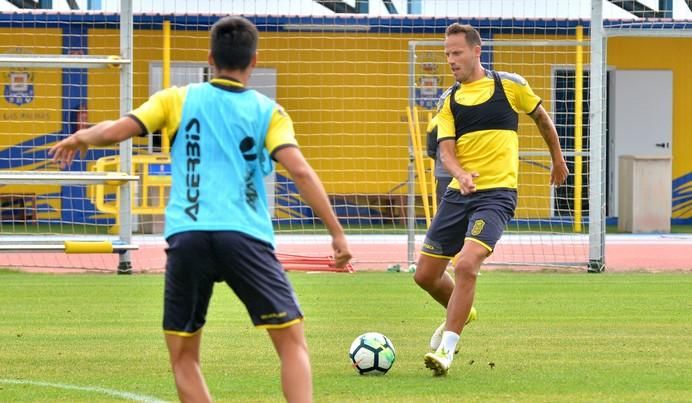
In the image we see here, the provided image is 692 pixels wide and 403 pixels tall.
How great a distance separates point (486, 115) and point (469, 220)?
68 centimetres

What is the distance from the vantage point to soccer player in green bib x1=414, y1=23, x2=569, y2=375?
8.94 meters

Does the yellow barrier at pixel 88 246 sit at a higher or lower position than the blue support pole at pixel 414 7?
lower

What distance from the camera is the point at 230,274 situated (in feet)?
18.6

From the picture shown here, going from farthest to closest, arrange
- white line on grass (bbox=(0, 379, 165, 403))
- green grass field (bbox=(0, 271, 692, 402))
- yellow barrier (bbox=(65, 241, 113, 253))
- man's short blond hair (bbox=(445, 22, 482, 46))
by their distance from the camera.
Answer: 1. yellow barrier (bbox=(65, 241, 113, 253))
2. man's short blond hair (bbox=(445, 22, 482, 46))
3. green grass field (bbox=(0, 271, 692, 402))
4. white line on grass (bbox=(0, 379, 165, 403))

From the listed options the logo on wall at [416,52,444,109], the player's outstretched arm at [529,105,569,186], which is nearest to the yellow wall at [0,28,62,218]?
the logo on wall at [416,52,444,109]

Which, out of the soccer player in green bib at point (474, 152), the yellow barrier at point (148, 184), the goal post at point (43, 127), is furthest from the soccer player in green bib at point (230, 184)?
the yellow barrier at point (148, 184)

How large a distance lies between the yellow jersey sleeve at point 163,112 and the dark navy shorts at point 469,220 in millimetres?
3495

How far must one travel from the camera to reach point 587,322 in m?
11.5

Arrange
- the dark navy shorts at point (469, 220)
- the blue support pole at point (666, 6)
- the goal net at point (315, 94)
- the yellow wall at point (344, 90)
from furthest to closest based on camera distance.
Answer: the blue support pole at point (666, 6), the yellow wall at point (344, 90), the goal net at point (315, 94), the dark navy shorts at point (469, 220)

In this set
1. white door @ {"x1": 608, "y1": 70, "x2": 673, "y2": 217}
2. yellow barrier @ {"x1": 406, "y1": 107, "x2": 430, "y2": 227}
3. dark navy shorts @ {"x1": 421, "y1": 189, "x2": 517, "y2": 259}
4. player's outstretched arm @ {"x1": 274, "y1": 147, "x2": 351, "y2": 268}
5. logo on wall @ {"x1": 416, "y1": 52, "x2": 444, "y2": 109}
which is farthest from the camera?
white door @ {"x1": 608, "y1": 70, "x2": 673, "y2": 217}

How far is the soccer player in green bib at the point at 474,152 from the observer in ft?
29.3

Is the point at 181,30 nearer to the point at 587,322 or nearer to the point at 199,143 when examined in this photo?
the point at 587,322

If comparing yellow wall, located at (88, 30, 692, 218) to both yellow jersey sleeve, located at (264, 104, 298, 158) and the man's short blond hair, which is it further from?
yellow jersey sleeve, located at (264, 104, 298, 158)

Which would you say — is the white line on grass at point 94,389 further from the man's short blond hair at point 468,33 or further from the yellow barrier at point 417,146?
the yellow barrier at point 417,146
